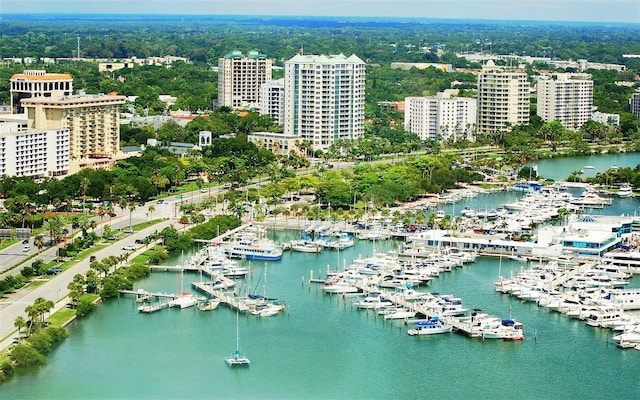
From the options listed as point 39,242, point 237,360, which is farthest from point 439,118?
point 237,360

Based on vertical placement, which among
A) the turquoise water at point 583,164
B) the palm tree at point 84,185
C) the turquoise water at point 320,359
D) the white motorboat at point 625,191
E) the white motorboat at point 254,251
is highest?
the palm tree at point 84,185

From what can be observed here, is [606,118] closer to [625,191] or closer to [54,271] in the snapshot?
[625,191]

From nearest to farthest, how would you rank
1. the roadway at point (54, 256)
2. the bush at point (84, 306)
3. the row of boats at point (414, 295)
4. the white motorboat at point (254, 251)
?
A: the roadway at point (54, 256)
the row of boats at point (414, 295)
the bush at point (84, 306)
the white motorboat at point (254, 251)

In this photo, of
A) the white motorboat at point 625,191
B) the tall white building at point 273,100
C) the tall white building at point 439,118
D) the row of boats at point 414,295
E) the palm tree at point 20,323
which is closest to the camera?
the palm tree at point 20,323

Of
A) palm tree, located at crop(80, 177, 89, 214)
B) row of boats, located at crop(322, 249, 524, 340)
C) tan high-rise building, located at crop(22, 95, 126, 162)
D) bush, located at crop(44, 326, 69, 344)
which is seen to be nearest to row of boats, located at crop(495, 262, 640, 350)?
row of boats, located at crop(322, 249, 524, 340)

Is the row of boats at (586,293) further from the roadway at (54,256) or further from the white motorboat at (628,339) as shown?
the roadway at (54,256)

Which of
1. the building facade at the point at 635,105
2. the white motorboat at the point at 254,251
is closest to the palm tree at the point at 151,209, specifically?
the white motorboat at the point at 254,251

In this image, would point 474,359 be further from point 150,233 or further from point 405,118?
point 405,118

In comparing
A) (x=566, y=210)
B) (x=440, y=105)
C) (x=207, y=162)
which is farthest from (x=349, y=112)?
(x=566, y=210)
